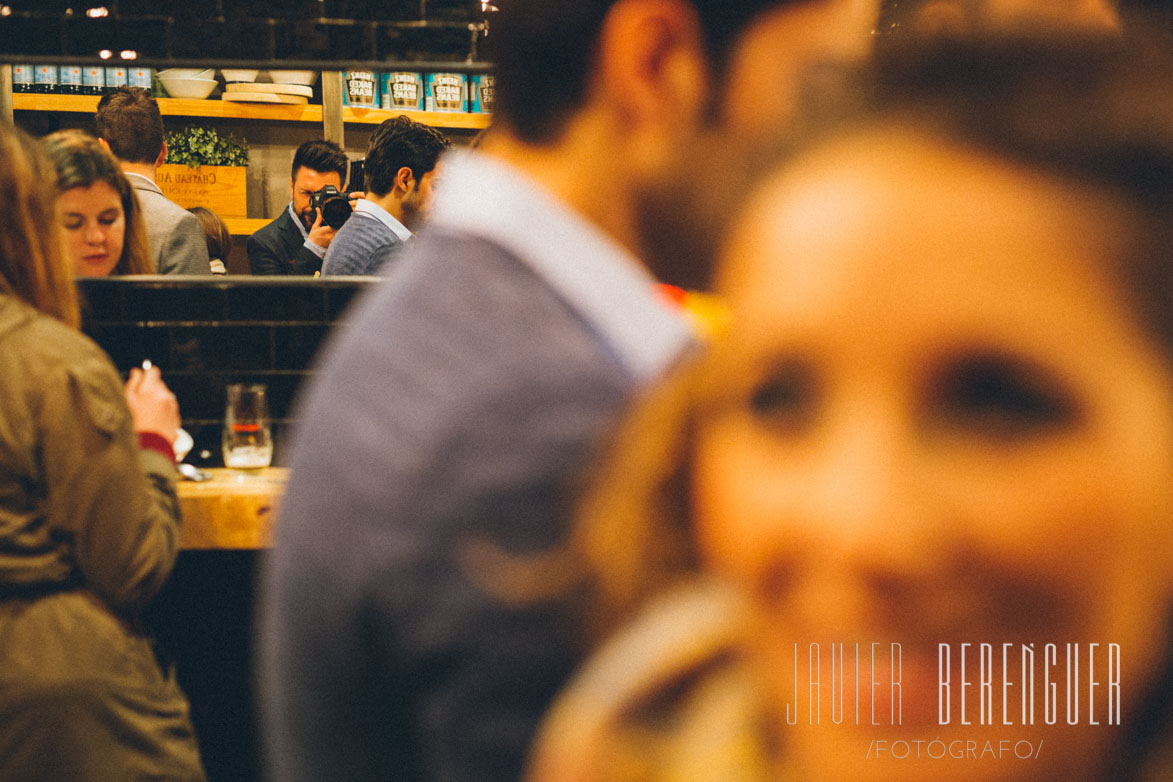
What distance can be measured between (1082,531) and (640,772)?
0.50 ft

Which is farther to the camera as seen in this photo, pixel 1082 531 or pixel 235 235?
pixel 235 235

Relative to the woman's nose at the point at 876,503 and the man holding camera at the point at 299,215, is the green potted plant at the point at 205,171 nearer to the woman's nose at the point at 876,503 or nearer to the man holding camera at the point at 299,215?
the man holding camera at the point at 299,215

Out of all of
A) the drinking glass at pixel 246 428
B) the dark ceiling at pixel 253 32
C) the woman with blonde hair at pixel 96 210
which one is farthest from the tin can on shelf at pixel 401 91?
the drinking glass at pixel 246 428

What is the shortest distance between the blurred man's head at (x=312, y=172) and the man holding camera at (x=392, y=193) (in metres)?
0.66

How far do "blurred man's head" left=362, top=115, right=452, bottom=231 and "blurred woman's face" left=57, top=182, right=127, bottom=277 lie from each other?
33.9 inches

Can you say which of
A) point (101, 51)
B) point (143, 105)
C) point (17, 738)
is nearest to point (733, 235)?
point (17, 738)

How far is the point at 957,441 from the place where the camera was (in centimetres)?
30

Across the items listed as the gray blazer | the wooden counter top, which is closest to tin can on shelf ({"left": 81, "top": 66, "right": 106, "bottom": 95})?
the gray blazer

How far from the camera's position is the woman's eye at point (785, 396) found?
320 millimetres

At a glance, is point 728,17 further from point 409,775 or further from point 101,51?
point 101,51

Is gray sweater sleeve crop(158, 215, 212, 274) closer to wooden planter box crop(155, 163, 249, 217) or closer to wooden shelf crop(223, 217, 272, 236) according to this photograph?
wooden planter box crop(155, 163, 249, 217)

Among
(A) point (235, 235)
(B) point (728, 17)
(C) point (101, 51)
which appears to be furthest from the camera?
(A) point (235, 235)

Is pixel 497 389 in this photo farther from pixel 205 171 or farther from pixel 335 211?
pixel 205 171

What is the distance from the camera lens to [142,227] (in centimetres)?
255
